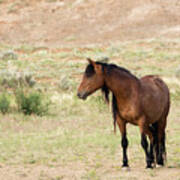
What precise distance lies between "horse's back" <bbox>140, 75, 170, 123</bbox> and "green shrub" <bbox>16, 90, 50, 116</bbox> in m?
6.19

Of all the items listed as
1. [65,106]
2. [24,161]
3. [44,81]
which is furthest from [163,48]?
[24,161]

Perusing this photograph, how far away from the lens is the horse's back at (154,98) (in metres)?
7.99

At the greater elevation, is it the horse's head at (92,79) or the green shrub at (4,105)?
the horse's head at (92,79)

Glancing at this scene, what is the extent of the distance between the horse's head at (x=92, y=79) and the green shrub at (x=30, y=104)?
6.70 meters

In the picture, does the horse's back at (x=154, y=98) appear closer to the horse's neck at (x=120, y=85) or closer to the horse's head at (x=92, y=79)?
the horse's neck at (x=120, y=85)

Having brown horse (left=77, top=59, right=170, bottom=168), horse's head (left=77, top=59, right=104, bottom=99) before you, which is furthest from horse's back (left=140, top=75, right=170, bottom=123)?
horse's head (left=77, top=59, right=104, bottom=99)

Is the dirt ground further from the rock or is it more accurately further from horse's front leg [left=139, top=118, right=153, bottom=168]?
horse's front leg [left=139, top=118, right=153, bottom=168]

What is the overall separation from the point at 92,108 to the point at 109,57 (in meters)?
16.2


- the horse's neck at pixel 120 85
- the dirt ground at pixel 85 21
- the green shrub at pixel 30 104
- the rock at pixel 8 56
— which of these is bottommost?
the green shrub at pixel 30 104

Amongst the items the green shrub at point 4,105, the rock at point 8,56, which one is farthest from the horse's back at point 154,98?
the rock at point 8,56

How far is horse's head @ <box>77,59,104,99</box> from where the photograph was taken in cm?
779

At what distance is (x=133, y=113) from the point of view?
7.78 m

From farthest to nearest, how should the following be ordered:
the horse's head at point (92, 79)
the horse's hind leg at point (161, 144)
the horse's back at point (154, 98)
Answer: the horse's hind leg at point (161, 144) → the horse's back at point (154, 98) → the horse's head at point (92, 79)

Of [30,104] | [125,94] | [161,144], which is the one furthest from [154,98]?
[30,104]
